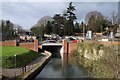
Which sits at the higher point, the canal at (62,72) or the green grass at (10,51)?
the green grass at (10,51)

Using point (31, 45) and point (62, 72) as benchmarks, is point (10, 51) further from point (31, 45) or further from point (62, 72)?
point (31, 45)

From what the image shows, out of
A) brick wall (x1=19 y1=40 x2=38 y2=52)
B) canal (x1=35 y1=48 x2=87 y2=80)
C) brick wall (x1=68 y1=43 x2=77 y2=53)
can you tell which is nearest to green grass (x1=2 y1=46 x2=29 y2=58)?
canal (x1=35 y1=48 x2=87 y2=80)

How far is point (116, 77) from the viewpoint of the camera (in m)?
21.7

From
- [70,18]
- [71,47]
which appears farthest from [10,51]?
[70,18]

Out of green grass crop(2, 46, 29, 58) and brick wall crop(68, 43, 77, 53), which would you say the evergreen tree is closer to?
brick wall crop(68, 43, 77, 53)

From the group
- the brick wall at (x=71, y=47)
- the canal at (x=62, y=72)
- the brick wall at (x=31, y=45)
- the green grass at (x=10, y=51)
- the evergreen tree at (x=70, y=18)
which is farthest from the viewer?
the evergreen tree at (x=70, y=18)

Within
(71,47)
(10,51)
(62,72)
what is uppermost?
(10,51)

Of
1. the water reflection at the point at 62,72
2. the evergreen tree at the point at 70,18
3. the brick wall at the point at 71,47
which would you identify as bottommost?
the water reflection at the point at 62,72

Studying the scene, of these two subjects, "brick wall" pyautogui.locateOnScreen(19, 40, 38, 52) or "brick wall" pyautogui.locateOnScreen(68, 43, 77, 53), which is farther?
"brick wall" pyautogui.locateOnScreen(68, 43, 77, 53)

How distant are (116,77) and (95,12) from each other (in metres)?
70.3

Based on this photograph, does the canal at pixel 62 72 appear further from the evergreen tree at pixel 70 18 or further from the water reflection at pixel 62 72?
the evergreen tree at pixel 70 18

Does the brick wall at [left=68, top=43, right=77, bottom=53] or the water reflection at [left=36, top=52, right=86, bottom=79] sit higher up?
the brick wall at [left=68, top=43, right=77, bottom=53]

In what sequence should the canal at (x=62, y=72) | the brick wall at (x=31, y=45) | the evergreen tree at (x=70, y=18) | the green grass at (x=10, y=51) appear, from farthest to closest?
the evergreen tree at (x=70, y=18) → the brick wall at (x=31, y=45) → the green grass at (x=10, y=51) → the canal at (x=62, y=72)

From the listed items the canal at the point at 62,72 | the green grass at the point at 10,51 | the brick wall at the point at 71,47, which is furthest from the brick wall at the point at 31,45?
the canal at the point at 62,72
